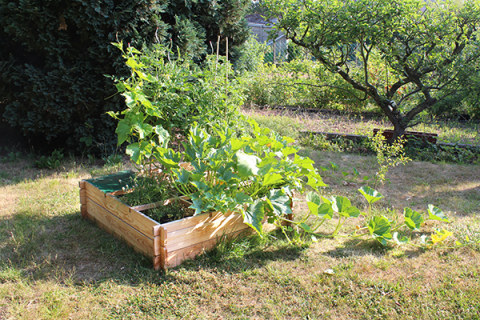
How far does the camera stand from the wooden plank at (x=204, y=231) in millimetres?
2248

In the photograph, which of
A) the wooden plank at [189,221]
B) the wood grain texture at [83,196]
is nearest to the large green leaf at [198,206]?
the wooden plank at [189,221]

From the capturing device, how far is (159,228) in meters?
2.15

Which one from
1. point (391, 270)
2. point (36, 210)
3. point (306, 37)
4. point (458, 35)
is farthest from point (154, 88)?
point (458, 35)

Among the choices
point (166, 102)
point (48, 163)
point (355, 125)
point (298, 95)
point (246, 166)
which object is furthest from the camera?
point (298, 95)

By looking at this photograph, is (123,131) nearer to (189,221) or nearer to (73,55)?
(189,221)

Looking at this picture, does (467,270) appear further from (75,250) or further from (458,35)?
(458,35)

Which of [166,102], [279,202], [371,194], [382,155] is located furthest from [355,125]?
[279,202]

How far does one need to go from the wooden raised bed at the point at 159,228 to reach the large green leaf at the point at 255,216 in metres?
0.31

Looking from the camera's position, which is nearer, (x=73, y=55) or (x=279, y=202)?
(x=279, y=202)

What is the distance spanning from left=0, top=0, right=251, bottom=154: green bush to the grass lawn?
168 centimetres

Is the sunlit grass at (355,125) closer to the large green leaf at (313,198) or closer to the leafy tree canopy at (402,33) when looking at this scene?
the leafy tree canopy at (402,33)

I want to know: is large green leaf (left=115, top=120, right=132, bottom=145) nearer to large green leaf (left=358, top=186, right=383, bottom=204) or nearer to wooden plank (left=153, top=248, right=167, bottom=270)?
wooden plank (left=153, top=248, right=167, bottom=270)

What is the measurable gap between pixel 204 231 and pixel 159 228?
1.16 ft

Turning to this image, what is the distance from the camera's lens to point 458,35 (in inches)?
193
